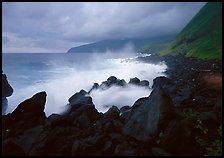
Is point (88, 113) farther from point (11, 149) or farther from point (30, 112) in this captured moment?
point (11, 149)

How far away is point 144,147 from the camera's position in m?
12.0

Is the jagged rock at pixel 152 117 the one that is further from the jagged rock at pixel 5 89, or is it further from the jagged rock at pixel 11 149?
the jagged rock at pixel 5 89

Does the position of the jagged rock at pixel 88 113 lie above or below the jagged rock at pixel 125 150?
above

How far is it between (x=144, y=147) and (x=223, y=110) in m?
5.46

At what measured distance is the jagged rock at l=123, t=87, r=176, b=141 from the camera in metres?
12.6

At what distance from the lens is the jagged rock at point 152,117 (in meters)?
12.6

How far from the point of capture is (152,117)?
1295 cm

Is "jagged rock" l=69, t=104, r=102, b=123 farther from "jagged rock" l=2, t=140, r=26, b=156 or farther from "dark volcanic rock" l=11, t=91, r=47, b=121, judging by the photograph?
"jagged rock" l=2, t=140, r=26, b=156

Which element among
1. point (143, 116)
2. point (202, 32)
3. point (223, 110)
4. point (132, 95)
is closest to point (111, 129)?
point (143, 116)

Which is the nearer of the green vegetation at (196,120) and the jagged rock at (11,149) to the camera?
the green vegetation at (196,120)

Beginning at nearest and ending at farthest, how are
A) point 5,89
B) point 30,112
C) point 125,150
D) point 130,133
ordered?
point 125,150, point 130,133, point 30,112, point 5,89

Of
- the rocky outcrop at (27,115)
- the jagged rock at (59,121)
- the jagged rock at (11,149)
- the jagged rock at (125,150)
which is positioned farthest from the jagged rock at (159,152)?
the rocky outcrop at (27,115)

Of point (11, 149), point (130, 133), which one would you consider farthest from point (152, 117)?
point (11, 149)

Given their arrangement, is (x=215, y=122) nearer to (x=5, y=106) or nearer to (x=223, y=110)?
(x=223, y=110)
